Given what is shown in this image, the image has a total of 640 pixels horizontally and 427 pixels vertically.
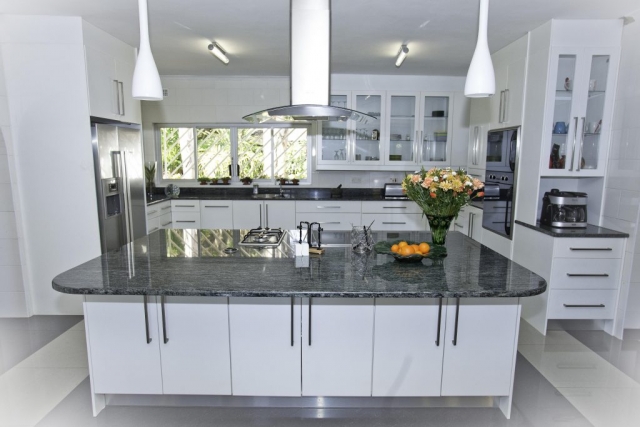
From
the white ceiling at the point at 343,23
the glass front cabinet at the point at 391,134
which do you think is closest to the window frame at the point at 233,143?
the glass front cabinet at the point at 391,134

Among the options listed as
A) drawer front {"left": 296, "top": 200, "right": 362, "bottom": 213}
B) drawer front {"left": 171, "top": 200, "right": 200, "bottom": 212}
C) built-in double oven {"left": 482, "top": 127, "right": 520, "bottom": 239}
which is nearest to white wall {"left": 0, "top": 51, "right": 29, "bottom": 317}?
drawer front {"left": 171, "top": 200, "right": 200, "bottom": 212}

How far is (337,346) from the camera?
219 cm

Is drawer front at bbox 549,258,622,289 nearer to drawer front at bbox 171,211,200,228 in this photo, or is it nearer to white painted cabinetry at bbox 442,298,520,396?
white painted cabinetry at bbox 442,298,520,396

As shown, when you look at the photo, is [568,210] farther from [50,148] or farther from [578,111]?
[50,148]

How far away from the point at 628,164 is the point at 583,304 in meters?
1.17

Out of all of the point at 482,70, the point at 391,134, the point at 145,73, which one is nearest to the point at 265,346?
the point at 145,73

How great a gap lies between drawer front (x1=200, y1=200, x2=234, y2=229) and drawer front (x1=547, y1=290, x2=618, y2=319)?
3693 mm

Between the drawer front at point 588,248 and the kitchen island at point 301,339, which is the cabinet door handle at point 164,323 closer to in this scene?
the kitchen island at point 301,339

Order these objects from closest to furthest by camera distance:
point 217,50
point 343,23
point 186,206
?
1. point 343,23
2. point 217,50
3. point 186,206

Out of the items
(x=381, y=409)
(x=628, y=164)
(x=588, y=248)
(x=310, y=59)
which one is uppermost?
(x=310, y=59)

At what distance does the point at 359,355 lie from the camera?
2.20 meters

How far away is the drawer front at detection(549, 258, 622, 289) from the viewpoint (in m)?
3.12

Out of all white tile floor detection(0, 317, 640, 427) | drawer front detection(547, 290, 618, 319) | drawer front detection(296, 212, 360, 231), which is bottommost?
white tile floor detection(0, 317, 640, 427)

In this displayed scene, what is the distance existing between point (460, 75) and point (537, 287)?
3796 millimetres
